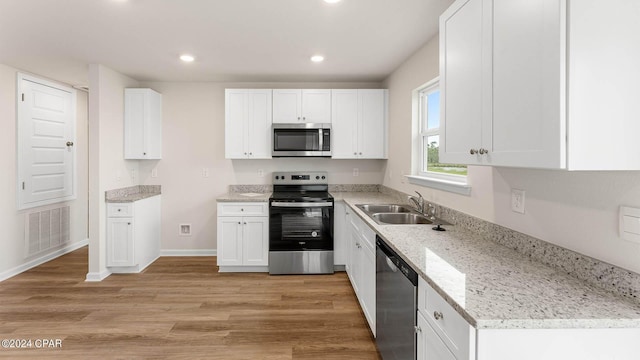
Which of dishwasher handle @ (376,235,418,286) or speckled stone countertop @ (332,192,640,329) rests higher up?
speckled stone countertop @ (332,192,640,329)

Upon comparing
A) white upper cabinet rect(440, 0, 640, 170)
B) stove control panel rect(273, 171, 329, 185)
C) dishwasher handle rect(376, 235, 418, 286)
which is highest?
white upper cabinet rect(440, 0, 640, 170)

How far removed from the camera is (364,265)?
275 cm

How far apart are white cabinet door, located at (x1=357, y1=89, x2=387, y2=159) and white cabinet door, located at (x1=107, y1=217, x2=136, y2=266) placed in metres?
2.85

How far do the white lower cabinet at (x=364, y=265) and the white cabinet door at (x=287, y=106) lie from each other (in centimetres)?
148

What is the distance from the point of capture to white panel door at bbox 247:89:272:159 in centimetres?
417

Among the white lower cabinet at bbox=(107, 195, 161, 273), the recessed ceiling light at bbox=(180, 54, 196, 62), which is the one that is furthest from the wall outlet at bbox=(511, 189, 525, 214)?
the white lower cabinet at bbox=(107, 195, 161, 273)

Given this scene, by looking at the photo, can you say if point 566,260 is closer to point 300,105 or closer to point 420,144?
point 420,144

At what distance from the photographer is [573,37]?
101cm

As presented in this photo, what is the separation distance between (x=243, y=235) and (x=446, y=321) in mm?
3043

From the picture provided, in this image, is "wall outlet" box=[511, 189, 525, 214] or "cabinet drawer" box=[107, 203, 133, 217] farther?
"cabinet drawer" box=[107, 203, 133, 217]

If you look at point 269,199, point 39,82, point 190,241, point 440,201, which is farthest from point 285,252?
point 39,82

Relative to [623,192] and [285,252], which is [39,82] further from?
[623,192]

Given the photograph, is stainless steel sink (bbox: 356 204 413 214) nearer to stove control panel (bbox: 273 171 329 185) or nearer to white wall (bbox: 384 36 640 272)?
white wall (bbox: 384 36 640 272)

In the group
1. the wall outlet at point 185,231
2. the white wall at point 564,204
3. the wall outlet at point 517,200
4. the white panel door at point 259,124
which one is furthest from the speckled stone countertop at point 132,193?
the wall outlet at point 517,200
